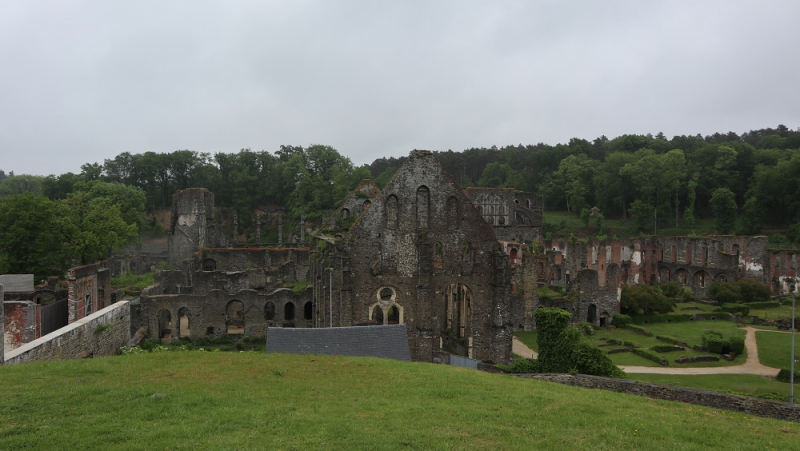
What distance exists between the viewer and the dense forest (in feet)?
244

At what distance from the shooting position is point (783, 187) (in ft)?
248

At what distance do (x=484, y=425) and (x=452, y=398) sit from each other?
2218mm

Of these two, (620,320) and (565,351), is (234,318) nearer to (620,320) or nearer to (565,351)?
(565,351)

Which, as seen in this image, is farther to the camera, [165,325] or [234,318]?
[234,318]

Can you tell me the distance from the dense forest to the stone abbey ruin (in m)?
20.4

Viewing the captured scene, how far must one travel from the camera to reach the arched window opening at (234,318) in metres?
34.9

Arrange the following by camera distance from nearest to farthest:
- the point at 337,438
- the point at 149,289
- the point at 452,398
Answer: the point at 337,438 < the point at 452,398 < the point at 149,289

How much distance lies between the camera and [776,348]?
105ft

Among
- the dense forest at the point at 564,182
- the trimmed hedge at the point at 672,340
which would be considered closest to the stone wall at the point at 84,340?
the trimmed hedge at the point at 672,340

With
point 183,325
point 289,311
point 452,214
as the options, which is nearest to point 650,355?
point 452,214

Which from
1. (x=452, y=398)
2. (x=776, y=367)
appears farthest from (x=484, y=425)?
(x=776, y=367)

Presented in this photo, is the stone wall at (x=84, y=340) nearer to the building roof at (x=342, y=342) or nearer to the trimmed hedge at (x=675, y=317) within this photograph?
the building roof at (x=342, y=342)

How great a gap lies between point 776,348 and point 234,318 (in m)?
37.6

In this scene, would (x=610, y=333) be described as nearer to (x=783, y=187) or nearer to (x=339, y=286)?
(x=339, y=286)
